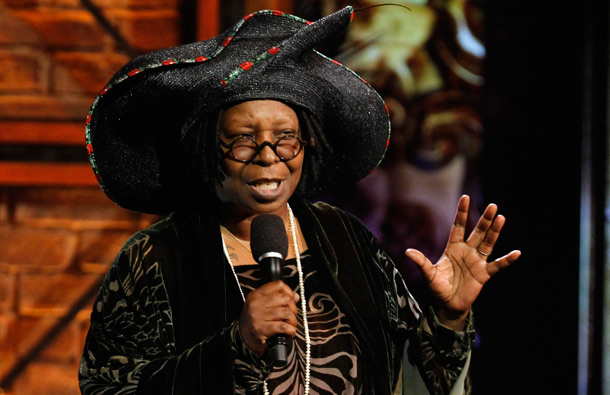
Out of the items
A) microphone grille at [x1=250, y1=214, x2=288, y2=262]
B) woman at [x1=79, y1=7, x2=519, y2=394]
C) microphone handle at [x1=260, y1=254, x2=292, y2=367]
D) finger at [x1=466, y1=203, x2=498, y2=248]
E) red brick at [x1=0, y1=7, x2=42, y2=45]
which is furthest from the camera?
red brick at [x1=0, y1=7, x2=42, y2=45]

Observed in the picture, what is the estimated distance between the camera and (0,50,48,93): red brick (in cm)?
237

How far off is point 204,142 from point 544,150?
140cm

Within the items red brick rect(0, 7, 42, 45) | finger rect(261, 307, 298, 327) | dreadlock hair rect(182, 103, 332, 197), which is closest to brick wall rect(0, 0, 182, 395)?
red brick rect(0, 7, 42, 45)

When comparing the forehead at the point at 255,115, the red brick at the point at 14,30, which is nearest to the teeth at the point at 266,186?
the forehead at the point at 255,115

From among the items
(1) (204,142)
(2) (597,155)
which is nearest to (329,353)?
(1) (204,142)

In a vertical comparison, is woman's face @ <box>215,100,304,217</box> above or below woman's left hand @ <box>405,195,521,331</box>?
above

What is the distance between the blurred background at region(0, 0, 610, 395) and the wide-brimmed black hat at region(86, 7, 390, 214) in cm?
89

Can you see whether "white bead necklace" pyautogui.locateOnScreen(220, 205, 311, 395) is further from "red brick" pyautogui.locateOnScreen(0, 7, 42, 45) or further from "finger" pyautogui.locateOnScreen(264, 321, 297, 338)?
"red brick" pyautogui.locateOnScreen(0, 7, 42, 45)

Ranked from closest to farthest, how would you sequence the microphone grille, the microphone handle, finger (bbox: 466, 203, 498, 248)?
the microphone handle
the microphone grille
finger (bbox: 466, 203, 498, 248)

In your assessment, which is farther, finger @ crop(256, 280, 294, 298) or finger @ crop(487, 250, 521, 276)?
finger @ crop(487, 250, 521, 276)

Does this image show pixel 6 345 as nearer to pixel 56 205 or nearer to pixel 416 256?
pixel 56 205

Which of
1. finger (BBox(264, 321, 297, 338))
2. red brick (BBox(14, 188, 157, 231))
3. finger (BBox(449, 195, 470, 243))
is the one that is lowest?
finger (BBox(264, 321, 297, 338))

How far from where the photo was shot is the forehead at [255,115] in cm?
136

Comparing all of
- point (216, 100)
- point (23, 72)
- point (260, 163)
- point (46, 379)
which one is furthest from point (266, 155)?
point (46, 379)
